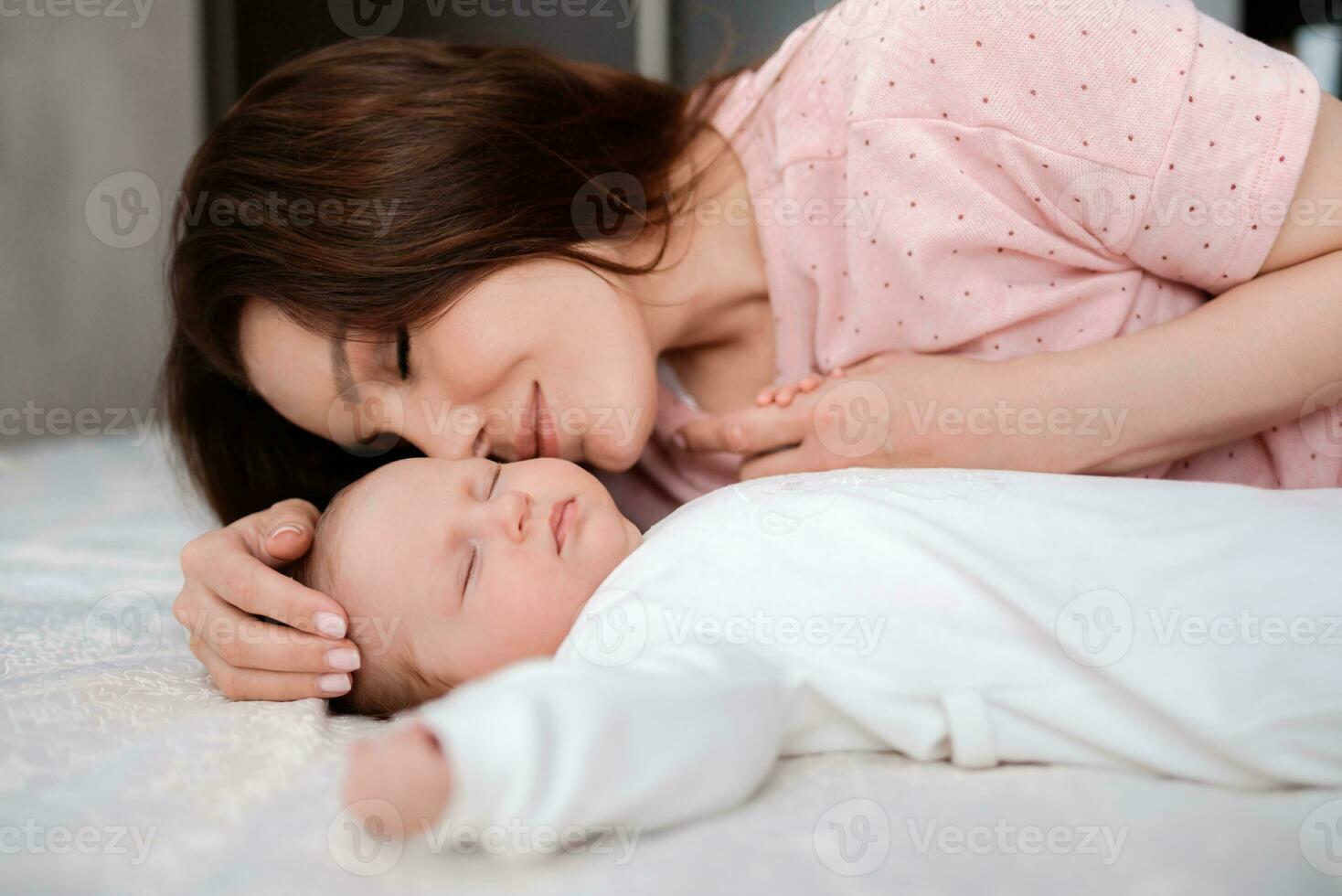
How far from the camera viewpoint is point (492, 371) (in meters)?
1.08

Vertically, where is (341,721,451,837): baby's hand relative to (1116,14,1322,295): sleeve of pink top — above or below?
below

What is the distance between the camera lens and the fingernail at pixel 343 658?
846 mm

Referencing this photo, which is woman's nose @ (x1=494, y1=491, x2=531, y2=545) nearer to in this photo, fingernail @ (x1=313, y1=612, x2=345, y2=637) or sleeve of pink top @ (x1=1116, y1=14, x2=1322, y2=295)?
fingernail @ (x1=313, y1=612, x2=345, y2=637)

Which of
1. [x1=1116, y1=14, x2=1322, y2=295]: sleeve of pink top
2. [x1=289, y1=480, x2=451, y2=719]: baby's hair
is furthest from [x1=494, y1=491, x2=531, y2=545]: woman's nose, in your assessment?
[x1=1116, y1=14, x2=1322, y2=295]: sleeve of pink top

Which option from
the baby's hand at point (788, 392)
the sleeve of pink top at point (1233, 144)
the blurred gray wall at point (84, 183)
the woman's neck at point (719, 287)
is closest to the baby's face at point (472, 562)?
the baby's hand at point (788, 392)

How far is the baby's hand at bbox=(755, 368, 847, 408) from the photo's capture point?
1108 millimetres

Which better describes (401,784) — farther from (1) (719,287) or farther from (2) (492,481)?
(1) (719,287)

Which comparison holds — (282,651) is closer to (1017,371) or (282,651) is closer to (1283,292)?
(1017,371)

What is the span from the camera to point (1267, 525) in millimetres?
758

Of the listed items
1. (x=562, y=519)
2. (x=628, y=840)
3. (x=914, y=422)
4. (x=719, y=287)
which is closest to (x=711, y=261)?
(x=719, y=287)

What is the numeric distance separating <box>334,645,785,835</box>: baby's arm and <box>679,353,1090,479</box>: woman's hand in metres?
0.45

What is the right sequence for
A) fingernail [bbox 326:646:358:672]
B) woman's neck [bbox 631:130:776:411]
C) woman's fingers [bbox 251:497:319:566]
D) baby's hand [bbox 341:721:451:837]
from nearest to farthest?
baby's hand [bbox 341:721:451:837] → fingernail [bbox 326:646:358:672] → woman's fingers [bbox 251:497:319:566] → woman's neck [bbox 631:130:776:411]

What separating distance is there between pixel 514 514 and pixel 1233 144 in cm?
75

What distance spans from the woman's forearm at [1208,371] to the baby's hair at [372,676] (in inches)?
24.1
